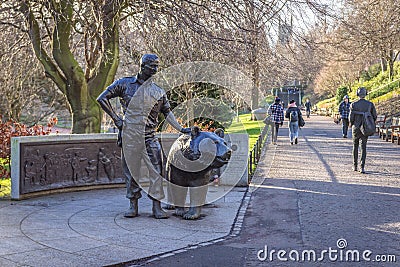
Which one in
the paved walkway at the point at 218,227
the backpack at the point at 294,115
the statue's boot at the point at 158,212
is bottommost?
the paved walkway at the point at 218,227

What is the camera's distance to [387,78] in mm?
50594

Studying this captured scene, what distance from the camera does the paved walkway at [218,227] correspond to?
629 centimetres

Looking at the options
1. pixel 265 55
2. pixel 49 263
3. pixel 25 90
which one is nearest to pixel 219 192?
pixel 265 55

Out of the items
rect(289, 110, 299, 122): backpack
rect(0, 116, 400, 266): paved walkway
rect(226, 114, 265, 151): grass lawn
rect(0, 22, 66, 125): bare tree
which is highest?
rect(0, 22, 66, 125): bare tree

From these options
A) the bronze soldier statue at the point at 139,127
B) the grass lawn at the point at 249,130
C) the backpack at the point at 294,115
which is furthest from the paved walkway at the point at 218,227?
the backpack at the point at 294,115

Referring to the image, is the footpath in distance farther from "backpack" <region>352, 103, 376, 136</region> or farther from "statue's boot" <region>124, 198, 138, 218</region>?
A: "statue's boot" <region>124, 198, 138, 218</region>

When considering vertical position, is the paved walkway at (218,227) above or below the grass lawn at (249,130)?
below

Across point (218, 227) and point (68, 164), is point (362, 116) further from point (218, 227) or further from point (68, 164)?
point (68, 164)

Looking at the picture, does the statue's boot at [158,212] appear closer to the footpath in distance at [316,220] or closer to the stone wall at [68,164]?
the footpath in distance at [316,220]

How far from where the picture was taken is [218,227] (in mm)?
7746

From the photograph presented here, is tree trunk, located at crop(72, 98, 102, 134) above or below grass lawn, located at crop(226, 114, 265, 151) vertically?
above

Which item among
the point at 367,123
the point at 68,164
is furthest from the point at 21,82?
the point at 367,123

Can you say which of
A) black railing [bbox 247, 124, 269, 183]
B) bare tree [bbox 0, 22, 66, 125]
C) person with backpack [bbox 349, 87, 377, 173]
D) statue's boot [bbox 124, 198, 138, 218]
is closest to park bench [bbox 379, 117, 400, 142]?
black railing [bbox 247, 124, 269, 183]

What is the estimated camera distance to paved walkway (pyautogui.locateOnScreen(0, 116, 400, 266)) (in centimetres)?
629
